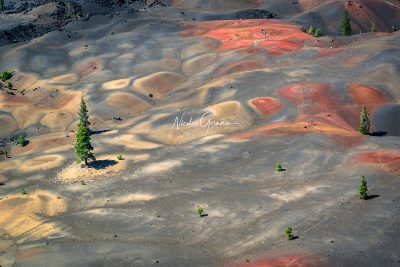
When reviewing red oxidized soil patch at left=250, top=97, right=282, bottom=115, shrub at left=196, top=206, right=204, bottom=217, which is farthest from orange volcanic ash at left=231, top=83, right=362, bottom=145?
shrub at left=196, top=206, right=204, bottom=217

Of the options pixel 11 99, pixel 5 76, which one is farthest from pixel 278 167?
pixel 5 76

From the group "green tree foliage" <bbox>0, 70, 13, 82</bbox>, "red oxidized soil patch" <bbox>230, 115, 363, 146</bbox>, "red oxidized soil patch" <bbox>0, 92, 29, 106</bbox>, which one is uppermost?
"red oxidized soil patch" <bbox>230, 115, 363, 146</bbox>

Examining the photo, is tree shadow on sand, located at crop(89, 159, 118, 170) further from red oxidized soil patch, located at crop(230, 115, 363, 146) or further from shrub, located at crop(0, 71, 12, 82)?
shrub, located at crop(0, 71, 12, 82)

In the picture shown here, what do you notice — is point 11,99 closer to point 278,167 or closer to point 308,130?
point 308,130

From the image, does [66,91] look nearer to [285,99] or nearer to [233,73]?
[233,73]

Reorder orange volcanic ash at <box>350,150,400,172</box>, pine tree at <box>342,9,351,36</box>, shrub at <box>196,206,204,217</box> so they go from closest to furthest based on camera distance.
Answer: shrub at <box>196,206,204,217</box>, orange volcanic ash at <box>350,150,400,172</box>, pine tree at <box>342,9,351,36</box>

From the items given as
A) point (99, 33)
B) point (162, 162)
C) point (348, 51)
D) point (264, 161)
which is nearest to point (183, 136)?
point (162, 162)
